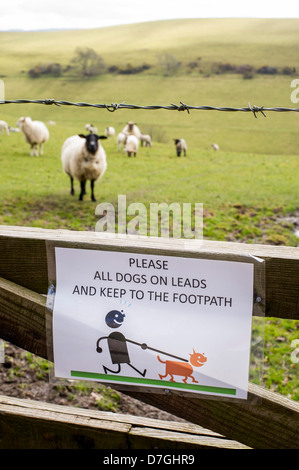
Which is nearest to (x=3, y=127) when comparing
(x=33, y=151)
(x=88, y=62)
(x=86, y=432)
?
(x=33, y=151)

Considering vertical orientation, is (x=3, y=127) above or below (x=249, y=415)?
above

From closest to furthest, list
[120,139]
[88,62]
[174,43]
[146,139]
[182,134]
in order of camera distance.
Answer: [120,139], [146,139], [182,134], [88,62], [174,43]

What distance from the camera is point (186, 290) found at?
1.39 metres

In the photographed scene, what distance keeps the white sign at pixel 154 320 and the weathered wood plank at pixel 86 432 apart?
0.74 ft

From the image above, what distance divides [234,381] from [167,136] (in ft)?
134

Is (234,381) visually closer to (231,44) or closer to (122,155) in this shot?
(122,155)

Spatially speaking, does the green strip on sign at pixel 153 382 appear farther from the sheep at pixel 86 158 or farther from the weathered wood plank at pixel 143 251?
the sheep at pixel 86 158

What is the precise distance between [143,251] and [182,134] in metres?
45.6

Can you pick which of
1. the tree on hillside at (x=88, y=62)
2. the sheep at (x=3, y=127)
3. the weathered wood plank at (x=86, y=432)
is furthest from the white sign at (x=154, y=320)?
the tree on hillside at (x=88, y=62)

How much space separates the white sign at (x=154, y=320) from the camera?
137cm

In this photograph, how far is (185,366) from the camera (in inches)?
55.6

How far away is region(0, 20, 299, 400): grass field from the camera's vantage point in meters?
10.7

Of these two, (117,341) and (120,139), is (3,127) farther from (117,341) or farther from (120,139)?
(117,341)

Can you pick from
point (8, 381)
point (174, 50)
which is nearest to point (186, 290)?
point (8, 381)
